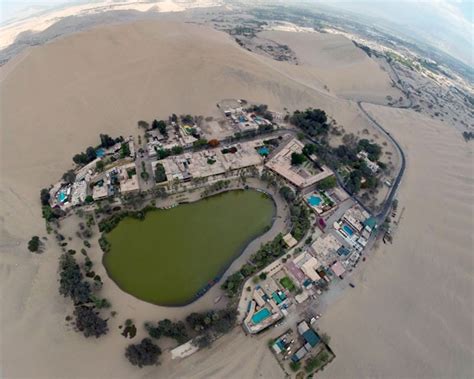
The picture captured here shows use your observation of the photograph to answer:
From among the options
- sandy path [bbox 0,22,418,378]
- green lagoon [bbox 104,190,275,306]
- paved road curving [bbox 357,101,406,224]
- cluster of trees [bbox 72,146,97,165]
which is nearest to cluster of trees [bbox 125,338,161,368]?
sandy path [bbox 0,22,418,378]

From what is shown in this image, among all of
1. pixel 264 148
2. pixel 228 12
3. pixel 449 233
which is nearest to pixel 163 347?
pixel 264 148

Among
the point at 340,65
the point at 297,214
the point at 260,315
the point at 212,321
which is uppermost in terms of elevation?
the point at 340,65

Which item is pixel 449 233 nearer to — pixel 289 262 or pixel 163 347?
pixel 289 262

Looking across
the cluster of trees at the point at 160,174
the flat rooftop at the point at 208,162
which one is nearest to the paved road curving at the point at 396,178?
the flat rooftop at the point at 208,162

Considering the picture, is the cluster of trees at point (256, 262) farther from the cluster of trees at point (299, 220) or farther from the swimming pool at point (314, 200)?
the swimming pool at point (314, 200)

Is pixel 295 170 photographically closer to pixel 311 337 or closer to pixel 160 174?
pixel 160 174

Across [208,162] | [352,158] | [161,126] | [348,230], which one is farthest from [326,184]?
[161,126]

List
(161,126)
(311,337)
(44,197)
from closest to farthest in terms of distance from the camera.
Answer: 1. (311,337)
2. (44,197)
3. (161,126)
